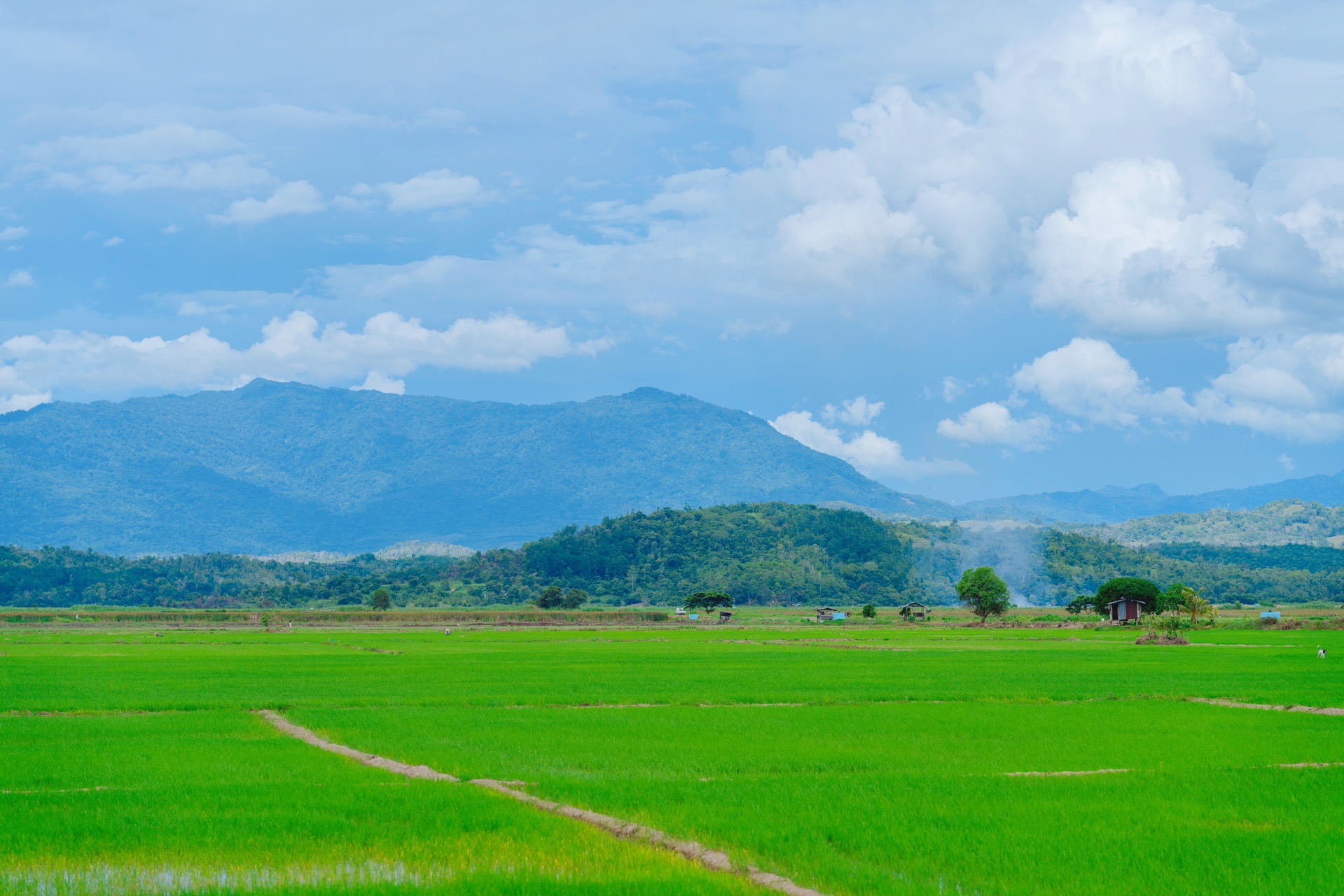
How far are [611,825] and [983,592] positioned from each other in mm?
95285

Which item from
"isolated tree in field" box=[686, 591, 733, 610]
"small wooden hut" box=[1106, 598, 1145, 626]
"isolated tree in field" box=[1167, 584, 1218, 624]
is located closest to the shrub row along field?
"isolated tree in field" box=[686, 591, 733, 610]

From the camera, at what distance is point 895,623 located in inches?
4326

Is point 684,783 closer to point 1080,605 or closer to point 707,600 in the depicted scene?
point 707,600

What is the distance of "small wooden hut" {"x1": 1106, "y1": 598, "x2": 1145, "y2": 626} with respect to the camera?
98.0 metres

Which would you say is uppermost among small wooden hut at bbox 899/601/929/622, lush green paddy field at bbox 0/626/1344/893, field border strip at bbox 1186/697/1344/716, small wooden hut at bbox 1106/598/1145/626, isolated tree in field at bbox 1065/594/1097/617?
lush green paddy field at bbox 0/626/1344/893

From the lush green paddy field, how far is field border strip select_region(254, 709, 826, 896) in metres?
0.27

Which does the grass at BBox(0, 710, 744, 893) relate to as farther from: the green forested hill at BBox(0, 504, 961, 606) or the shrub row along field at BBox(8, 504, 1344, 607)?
the green forested hill at BBox(0, 504, 961, 606)

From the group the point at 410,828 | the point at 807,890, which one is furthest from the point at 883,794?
the point at 410,828

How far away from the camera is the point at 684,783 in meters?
18.1

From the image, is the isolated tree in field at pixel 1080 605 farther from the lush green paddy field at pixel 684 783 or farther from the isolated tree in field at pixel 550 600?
the lush green paddy field at pixel 684 783

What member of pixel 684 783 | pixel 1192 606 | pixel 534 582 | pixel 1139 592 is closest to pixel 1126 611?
pixel 1139 592

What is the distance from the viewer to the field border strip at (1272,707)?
29672mm

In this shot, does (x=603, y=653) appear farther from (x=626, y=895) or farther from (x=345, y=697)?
(x=626, y=895)

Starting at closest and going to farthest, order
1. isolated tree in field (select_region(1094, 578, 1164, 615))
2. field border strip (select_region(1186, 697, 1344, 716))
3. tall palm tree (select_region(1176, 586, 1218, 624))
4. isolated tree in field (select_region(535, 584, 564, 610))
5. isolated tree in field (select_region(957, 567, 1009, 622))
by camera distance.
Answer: field border strip (select_region(1186, 697, 1344, 716))
tall palm tree (select_region(1176, 586, 1218, 624))
isolated tree in field (select_region(1094, 578, 1164, 615))
isolated tree in field (select_region(957, 567, 1009, 622))
isolated tree in field (select_region(535, 584, 564, 610))
